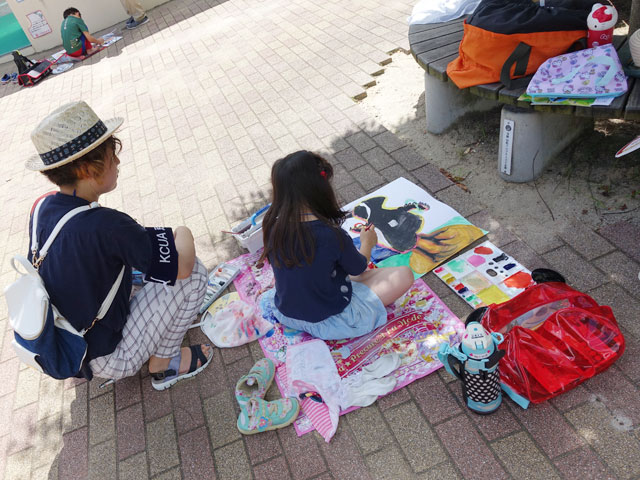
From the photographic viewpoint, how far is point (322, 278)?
243 centimetres

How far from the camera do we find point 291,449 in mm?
2348

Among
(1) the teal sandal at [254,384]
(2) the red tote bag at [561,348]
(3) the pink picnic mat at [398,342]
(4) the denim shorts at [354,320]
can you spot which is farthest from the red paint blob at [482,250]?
(1) the teal sandal at [254,384]

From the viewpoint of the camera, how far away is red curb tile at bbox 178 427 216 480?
7.72 feet

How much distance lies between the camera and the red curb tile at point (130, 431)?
2.54 meters

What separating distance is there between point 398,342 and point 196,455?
116 centimetres

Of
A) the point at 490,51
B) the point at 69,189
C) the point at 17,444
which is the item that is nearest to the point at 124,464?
the point at 17,444

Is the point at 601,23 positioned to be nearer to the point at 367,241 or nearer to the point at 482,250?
the point at 482,250

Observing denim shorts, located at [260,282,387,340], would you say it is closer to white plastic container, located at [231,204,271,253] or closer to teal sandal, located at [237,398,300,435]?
teal sandal, located at [237,398,300,435]

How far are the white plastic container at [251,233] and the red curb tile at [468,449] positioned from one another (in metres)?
1.65

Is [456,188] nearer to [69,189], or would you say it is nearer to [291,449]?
[291,449]

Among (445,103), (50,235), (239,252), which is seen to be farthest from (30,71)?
(50,235)

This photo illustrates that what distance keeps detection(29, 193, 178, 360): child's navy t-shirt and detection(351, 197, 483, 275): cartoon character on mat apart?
58.6 inches

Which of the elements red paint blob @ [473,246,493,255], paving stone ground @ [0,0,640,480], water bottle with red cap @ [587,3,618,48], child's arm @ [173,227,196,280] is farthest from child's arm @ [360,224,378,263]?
water bottle with red cap @ [587,3,618,48]

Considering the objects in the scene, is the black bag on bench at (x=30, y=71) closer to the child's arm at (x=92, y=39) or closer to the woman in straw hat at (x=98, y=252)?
the child's arm at (x=92, y=39)
